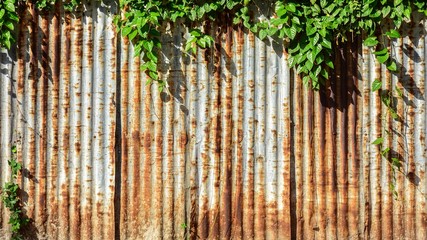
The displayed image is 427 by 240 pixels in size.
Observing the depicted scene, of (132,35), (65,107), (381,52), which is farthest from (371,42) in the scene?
(65,107)

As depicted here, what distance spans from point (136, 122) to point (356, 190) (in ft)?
7.17

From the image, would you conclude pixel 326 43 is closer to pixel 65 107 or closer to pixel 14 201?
pixel 65 107

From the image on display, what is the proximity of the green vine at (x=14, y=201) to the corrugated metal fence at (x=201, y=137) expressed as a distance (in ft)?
0.27

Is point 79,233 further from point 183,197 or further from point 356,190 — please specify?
point 356,190

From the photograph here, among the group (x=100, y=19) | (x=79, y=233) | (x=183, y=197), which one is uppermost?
(x=100, y=19)

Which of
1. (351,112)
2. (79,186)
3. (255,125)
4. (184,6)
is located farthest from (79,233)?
(351,112)

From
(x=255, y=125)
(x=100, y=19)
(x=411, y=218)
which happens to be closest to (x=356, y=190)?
(x=411, y=218)

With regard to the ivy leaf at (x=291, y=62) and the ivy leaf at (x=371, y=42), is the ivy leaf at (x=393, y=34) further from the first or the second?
the ivy leaf at (x=291, y=62)

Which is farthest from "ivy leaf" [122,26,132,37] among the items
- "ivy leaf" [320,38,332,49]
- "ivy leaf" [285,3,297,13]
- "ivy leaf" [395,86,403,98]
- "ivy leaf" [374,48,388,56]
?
"ivy leaf" [395,86,403,98]

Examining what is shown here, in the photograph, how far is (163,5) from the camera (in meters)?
5.37

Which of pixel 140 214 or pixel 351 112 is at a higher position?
pixel 351 112

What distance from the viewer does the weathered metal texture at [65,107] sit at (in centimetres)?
548

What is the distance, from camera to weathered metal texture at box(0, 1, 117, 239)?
548 centimetres

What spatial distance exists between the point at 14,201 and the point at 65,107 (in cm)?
100
